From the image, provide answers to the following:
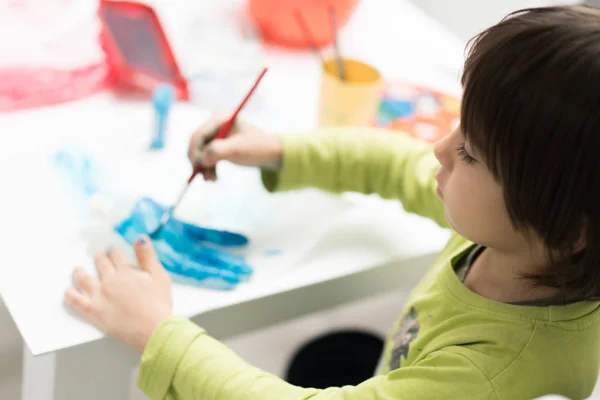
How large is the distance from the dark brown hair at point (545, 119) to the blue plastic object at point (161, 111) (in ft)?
1.34

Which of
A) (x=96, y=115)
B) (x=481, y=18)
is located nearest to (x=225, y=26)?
(x=96, y=115)

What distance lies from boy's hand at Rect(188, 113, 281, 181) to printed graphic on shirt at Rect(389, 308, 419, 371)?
0.72 feet

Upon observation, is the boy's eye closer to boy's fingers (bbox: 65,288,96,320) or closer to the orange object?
boy's fingers (bbox: 65,288,96,320)

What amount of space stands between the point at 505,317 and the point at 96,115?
20.6 inches

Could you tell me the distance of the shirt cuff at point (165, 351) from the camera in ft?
2.02

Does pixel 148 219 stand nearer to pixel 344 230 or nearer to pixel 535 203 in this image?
pixel 344 230

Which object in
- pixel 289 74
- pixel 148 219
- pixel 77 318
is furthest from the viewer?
pixel 289 74

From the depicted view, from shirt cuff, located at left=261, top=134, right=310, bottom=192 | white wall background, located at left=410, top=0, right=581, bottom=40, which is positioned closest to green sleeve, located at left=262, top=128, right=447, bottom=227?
shirt cuff, located at left=261, top=134, right=310, bottom=192

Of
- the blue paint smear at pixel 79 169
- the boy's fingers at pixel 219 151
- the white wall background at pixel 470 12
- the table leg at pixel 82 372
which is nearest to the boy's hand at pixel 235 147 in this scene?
the boy's fingers at pixel 219 151

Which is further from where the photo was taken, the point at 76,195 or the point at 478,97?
the point at 76,195

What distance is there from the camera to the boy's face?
54cm

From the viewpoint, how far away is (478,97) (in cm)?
51

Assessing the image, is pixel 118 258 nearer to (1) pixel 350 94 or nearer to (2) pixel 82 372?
(2) pixel 82 372

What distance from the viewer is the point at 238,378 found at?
1.98 feet
